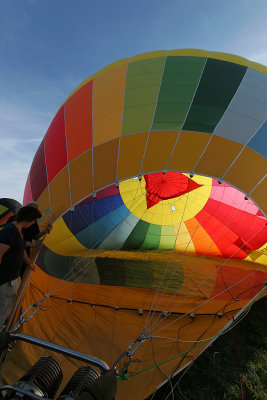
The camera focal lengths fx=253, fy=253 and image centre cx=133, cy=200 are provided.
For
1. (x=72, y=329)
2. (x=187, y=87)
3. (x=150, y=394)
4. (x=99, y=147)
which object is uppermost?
(x=187, y=87)

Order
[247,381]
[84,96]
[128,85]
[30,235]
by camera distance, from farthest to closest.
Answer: [84,96], [128,85], [30,235], [247,381]

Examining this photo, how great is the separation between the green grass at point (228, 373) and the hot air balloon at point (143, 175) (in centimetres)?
12

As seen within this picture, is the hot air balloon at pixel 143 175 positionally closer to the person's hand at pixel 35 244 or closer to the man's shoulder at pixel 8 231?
the person's hand at pixel 35 244

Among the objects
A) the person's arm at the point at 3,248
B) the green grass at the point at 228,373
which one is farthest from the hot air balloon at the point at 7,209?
the green grass at the point at 228,373

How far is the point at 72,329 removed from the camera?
269 cm

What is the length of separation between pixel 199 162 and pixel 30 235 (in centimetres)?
184

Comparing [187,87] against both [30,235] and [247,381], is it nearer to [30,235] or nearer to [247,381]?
[30,235]

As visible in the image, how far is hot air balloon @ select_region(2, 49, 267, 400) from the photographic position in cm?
247

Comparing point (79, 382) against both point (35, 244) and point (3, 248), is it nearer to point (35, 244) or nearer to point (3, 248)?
point (3, 248)

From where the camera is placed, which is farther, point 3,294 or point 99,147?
point 99,147

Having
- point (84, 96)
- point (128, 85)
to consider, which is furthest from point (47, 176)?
point (128, 85)

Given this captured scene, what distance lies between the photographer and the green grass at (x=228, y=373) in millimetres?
1962

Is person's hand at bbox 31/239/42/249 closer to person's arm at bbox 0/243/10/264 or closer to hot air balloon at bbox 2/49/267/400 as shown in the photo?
hot air balloon at bbox 2/49/267/400

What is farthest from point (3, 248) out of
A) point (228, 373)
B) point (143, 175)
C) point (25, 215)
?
point (228, 373)
